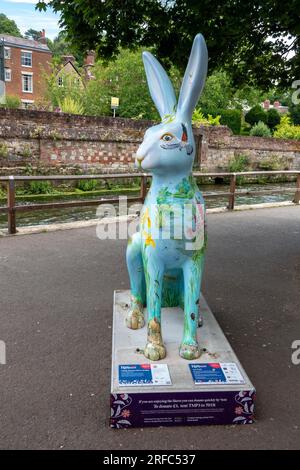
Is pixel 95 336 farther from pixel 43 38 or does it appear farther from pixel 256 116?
pixel 43 38

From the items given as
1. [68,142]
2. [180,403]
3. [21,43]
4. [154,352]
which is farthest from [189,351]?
[21,43]

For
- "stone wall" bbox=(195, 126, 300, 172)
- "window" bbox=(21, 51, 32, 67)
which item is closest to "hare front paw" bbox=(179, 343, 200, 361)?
"stone wall" bbox=(195, 126, 300, 172)

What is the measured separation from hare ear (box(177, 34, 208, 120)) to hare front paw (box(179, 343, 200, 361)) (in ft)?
4.96

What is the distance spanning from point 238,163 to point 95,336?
20.5 metres

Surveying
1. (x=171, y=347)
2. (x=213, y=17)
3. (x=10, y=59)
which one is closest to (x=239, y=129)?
(x=10, y=59)

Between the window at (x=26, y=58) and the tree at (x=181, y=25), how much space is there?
40.0m

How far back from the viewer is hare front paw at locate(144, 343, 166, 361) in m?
2.70

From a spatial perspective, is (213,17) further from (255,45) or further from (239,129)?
(239,129)

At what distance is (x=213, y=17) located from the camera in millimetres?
5332

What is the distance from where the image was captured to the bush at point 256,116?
120 feet

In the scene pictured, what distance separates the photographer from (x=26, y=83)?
41281 mm

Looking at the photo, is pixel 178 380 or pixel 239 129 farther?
pixel 239 129

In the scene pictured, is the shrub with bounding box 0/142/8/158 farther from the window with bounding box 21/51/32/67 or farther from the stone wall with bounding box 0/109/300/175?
the window with bounding box 21/51/32/67
